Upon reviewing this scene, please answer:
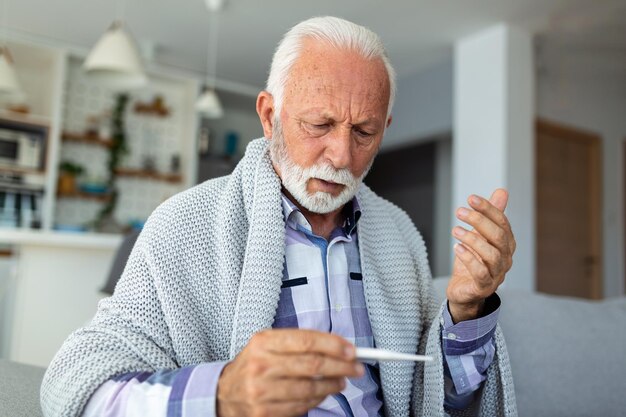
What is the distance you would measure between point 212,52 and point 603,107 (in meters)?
4.24

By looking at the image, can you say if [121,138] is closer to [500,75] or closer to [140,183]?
[140,183]

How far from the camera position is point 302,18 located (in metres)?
5.20

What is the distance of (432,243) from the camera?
295 inches

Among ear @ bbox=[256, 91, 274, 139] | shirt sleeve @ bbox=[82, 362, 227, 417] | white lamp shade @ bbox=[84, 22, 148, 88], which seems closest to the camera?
shirt sleeve @ bbox=[82, 362, 227, 417]

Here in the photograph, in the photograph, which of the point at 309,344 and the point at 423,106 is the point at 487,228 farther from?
the point at 423,106

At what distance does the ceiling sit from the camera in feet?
15.9

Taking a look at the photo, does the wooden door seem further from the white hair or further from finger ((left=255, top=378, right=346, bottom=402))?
finger ((left=255, top=378, right=346, bottom=402))

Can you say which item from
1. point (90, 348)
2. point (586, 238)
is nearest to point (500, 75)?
point (586, 238)

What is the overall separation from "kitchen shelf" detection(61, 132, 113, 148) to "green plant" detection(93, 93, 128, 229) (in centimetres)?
10

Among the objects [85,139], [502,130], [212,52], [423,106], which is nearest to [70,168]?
[85,139]

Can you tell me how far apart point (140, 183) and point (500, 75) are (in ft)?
13.2

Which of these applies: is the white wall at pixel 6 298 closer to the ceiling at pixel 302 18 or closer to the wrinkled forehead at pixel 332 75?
the ceiling at pixel 302 18

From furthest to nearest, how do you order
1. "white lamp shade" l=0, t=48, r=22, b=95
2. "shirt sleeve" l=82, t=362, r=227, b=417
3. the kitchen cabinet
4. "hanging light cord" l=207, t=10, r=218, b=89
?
1. the kitchen cabinet
2. "hanging light cord" l=207, t=10, r=218, b=89
3. "white lamp shade" l=0, t=48, r=22, b=95
4. "shirt sleeve" l=82, t=362, r=227, b=417

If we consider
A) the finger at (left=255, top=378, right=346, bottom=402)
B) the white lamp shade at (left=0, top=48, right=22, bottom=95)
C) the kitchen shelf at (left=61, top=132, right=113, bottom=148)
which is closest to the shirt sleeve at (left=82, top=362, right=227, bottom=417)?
the finger at (left=255, top=378, right=346, bottom=402)
